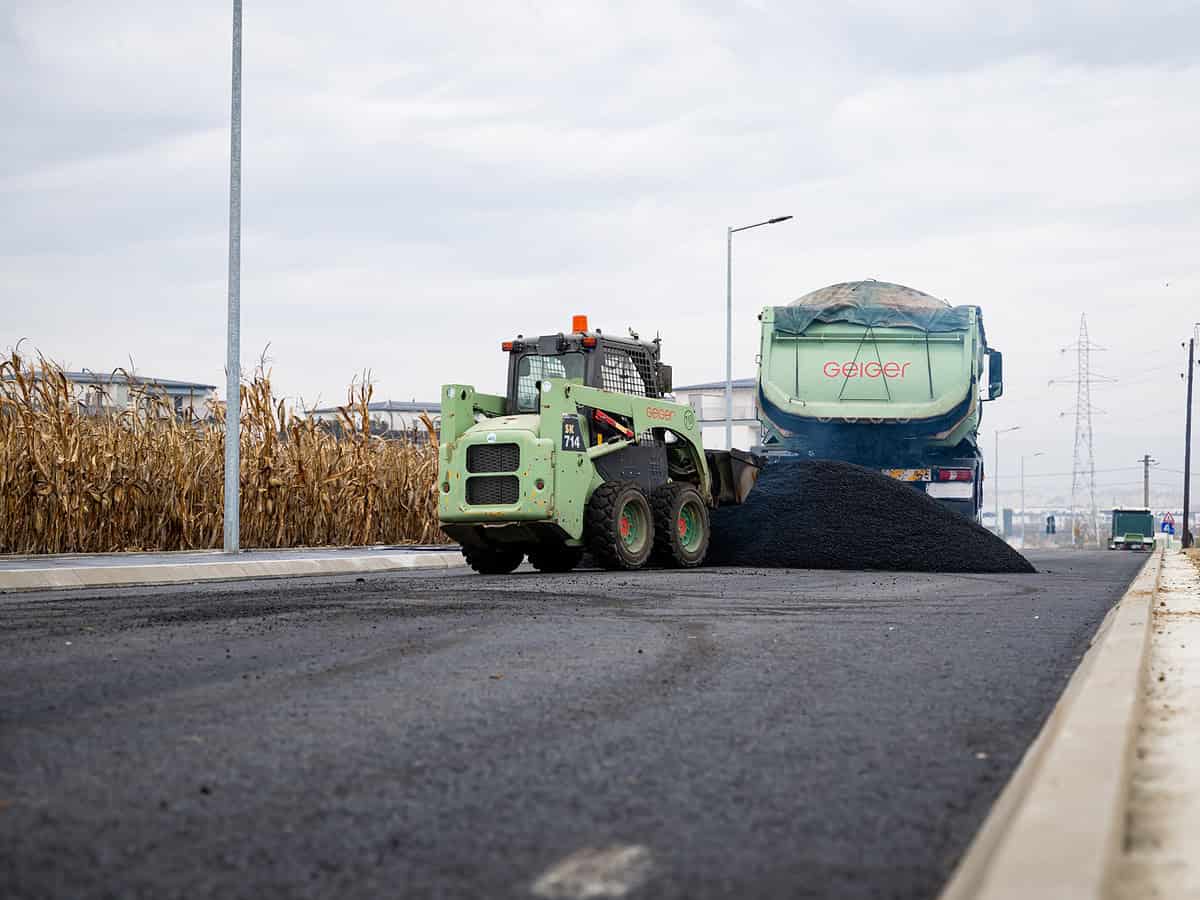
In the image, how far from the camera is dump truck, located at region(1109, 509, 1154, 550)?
186 feet

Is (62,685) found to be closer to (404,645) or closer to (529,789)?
(404,645)

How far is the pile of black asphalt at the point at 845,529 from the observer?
51.2 feet

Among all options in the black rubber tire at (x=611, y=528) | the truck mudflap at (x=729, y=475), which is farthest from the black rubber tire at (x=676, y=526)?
the truck mudflap at (x=729, y=475)

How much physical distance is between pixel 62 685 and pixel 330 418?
16299mm

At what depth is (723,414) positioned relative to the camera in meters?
56.7

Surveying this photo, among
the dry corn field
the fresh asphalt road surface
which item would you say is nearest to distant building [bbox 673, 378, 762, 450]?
the dry corn field

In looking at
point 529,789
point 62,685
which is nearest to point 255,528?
point 62,685

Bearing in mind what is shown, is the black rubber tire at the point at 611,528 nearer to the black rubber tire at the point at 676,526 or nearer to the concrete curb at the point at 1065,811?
the black rubber tire at the point at 676,526

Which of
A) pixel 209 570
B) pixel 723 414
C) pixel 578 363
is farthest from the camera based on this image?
pixel 723 414

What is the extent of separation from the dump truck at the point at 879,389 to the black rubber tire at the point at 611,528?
639 centimetres

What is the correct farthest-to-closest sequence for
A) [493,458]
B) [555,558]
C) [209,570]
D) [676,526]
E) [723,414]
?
[723,414] < [555,558] < [676,526] < [493,458] < [209,570]

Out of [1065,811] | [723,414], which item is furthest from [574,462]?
[723,414]

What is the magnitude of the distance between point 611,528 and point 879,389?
24.7 feet

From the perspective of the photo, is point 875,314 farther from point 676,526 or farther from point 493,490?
point 493,490
